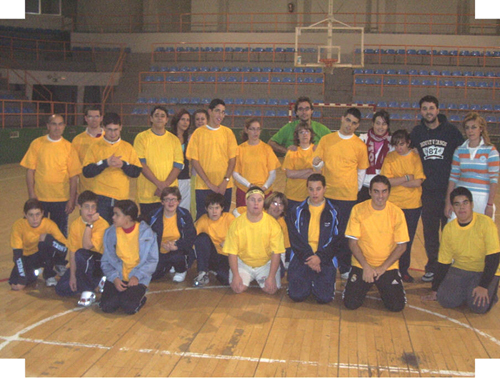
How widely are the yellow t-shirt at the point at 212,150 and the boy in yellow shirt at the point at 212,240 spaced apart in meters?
0.47

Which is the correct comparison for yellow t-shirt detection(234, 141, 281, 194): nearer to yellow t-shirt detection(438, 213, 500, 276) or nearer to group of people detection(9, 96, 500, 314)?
group of people detection(9, 96, 500, 314)

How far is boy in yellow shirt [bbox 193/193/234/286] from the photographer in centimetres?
587

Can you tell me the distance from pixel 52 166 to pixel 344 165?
320 cm

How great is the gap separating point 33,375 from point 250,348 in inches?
61.8

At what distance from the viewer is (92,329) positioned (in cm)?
455

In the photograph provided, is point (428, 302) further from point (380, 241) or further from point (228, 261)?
point (228, 261)

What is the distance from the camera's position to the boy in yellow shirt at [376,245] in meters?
5.16


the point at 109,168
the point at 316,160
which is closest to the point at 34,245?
the point at 109,168

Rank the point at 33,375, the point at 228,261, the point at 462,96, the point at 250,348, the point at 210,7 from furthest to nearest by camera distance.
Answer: the point at 210,7, the point at 462,96, the point at 228,261, the point at 250,348, the point at 33,375

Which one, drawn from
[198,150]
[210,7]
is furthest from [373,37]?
[198,150]

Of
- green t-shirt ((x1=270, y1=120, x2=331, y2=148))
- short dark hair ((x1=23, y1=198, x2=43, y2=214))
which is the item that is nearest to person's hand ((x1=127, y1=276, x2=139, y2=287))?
short dark hair ((x1=23, y1=198, x2=43, y2=214))

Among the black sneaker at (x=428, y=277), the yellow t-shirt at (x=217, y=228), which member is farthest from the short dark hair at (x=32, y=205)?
the black sneaker at (x=428, y=277)

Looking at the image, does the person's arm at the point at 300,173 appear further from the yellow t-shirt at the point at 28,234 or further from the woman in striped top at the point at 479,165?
the yellow t-shirt at the point at 28,234

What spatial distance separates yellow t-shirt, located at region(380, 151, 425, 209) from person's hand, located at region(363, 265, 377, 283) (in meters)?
1.08
